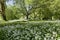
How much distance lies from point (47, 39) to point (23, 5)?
2601 centimetres

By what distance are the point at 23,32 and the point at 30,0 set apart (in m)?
24.7

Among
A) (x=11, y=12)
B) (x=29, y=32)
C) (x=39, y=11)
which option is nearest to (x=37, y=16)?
(x=39, y=11)

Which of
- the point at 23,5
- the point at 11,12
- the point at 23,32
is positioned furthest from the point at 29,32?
the point at 11,12

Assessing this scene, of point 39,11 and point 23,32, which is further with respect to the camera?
point 39,11

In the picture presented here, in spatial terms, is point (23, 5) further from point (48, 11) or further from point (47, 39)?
point (47, 39)

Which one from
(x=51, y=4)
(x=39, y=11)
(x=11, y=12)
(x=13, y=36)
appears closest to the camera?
(x=13, y=36)

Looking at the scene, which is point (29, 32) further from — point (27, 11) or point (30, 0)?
point (27, 11)

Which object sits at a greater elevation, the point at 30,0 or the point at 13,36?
the point at 30,0

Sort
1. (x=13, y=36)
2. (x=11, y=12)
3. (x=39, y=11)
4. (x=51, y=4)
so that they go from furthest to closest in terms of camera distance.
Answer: (x=11, y=12), (x=39, y=11), (x=51, y=4), (x=13, y=36)

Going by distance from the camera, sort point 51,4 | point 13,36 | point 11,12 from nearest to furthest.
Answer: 1. point 13,36
2. point 51,4
3. point 11,12

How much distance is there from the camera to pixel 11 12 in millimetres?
36969

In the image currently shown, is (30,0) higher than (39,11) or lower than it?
higher

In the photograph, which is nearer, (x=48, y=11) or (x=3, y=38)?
(x=3, y=38)

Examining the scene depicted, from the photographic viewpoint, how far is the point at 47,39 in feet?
20.0
